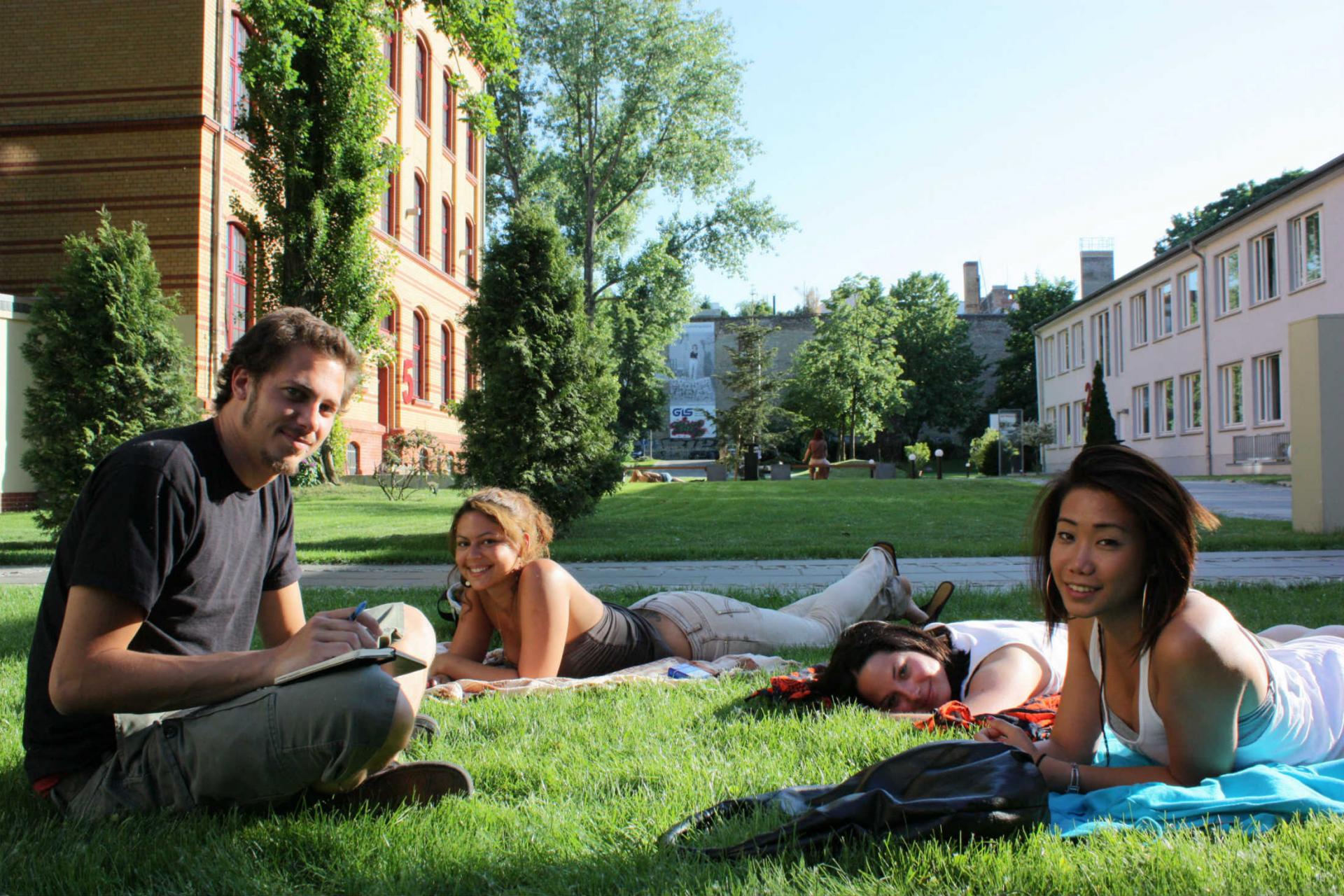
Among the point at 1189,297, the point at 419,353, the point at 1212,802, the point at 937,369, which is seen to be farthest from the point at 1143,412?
the point at 1212,802

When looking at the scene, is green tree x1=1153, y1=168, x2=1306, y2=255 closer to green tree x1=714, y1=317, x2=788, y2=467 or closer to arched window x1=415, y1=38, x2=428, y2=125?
green tree x1=714, y1=317, x2=788, y2=467

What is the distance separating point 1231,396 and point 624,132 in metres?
22.7

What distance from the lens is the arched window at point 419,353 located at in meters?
30.9

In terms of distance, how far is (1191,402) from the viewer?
3494 cm

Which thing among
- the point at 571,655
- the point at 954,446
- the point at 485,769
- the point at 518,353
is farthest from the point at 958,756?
the point at 954,446

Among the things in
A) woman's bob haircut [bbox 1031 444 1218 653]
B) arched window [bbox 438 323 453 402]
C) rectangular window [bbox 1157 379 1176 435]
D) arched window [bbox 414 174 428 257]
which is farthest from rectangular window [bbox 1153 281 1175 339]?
woman's bob haircut [bbox 1031 444 1218 653]

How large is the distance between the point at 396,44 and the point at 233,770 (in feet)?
98.5

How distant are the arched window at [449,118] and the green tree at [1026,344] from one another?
4101 cm

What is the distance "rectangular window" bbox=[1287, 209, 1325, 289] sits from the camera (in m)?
27.4

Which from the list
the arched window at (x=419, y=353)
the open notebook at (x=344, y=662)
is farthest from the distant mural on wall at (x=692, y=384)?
the open notebook at (x=344, y=662)

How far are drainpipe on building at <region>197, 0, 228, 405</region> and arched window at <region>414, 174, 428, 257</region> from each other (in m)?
10.1

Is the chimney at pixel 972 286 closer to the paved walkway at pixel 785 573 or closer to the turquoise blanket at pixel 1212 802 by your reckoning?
the paved walkway at pixel 785 573

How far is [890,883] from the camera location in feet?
7.18

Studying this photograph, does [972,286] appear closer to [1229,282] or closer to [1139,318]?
[1139,318]
